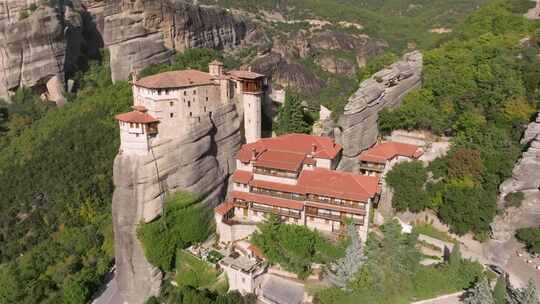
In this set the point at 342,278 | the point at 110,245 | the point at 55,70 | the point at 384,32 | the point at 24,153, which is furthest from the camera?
the point at 384,32

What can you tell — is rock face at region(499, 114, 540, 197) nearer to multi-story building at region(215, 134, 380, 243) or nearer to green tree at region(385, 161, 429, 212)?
green tree at region(385, 161, 429, 212)

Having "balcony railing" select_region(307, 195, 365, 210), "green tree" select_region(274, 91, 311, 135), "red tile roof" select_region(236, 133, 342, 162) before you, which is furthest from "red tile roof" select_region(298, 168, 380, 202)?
"green tree" select_region(274, 91, 311, 135)

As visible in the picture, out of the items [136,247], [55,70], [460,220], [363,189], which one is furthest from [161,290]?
[55,70]

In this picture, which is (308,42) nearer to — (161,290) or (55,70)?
(55,70)

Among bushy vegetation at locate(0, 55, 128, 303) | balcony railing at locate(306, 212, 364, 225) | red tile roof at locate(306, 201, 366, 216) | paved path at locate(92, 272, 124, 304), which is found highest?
red tile roof at locate(306, 201, 366, 216)

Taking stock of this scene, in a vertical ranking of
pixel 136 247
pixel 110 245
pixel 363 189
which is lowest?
pixel 110 245

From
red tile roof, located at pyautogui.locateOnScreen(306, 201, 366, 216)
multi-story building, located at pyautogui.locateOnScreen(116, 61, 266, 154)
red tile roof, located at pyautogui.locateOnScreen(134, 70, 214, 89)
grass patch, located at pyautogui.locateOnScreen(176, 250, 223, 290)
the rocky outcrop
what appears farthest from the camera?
the rocky outcrop

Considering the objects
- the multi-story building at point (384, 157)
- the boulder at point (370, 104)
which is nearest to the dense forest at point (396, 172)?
the boulder at point (370, 104)
